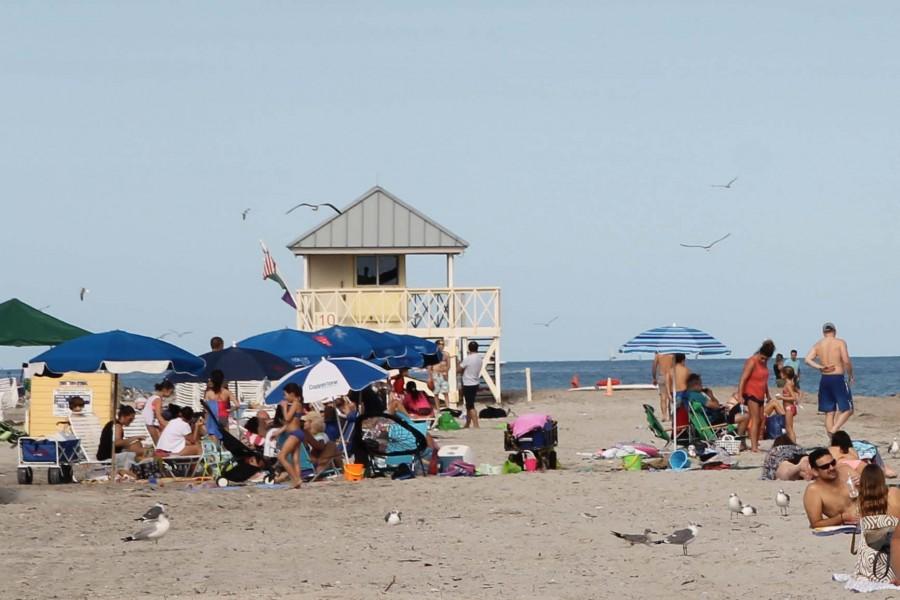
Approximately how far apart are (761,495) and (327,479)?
4.81 meters

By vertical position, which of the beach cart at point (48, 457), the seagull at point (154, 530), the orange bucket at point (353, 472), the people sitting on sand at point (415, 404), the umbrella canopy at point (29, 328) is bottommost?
the seagull at point (154, 530)

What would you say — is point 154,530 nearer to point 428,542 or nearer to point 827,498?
point 428,542

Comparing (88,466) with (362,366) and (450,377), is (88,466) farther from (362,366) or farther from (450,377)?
(450,377)

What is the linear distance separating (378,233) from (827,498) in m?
24.5

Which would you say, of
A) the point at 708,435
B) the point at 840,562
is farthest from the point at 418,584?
the point at 708,435

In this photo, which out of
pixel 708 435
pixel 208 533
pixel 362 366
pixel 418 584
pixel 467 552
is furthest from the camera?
pixel 708 435

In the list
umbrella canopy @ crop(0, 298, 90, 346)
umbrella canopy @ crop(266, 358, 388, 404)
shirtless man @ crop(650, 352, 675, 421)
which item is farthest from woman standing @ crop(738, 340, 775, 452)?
umbrella canopy @ crop(0, 298, 90, 346)

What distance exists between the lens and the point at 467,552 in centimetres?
990

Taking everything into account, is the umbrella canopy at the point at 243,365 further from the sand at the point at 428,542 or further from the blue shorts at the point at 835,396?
the blue shorts at the point at 835,396

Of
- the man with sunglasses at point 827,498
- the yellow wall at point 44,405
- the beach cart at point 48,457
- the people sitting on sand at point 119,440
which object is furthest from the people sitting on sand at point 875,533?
the yellow wall at point 44,405

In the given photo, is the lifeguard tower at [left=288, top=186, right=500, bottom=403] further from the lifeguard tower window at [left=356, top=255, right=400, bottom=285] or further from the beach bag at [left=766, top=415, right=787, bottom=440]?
the beach bag at [left=766, top=415, right=787, bottom=440]

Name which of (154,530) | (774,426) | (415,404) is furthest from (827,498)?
(415,404)

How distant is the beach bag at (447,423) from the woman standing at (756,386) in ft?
24.3

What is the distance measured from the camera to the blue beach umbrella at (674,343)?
17.9 meters
